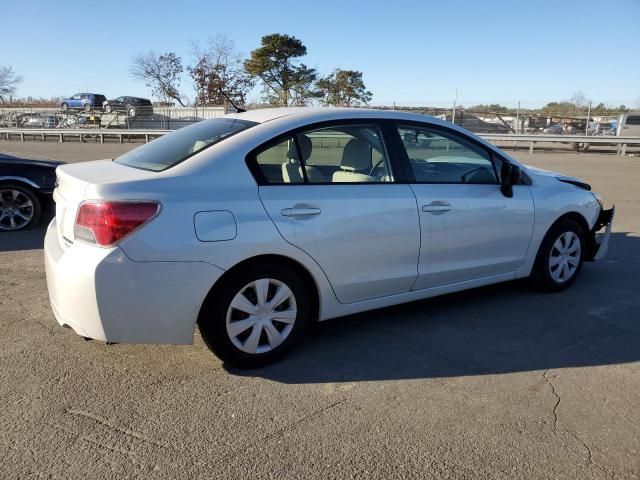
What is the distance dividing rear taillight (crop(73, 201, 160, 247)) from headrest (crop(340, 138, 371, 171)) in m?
1.57

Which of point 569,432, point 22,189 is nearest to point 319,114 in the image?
point 569,432

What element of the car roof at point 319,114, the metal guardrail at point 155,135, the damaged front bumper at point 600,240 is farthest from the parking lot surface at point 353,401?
the metal guardrail at point 155,135

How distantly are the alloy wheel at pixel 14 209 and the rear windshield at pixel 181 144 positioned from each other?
430cm

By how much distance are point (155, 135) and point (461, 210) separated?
2969 centimetres

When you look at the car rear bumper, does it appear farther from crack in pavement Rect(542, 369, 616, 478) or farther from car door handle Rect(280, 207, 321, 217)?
crack in pavement Rect(542, 369, 616, 478)

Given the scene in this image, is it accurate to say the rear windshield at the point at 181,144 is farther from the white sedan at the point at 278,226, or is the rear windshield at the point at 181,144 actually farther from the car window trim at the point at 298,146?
the car window trim at the point at 298,146

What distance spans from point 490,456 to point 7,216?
7170 millimetres

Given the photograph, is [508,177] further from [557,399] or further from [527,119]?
[527,119]

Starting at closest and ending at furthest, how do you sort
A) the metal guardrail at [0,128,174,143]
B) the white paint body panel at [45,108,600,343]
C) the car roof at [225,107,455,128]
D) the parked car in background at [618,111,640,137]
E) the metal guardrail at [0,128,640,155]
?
the white paint body panel at [45,108,600,343], the car roof at [225,107,455,128], the metal guardrail at [0,128,640,155], the parked car in background at [618,111,640,137], the metal guardrail at [0,128,174,143]

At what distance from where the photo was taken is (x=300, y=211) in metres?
3.51

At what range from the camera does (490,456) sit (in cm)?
269

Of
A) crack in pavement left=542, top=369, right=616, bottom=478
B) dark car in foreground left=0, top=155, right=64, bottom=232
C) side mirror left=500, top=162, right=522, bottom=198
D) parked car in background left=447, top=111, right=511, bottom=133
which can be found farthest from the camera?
parked car in background left=447, top=111, right=511, bottom=133

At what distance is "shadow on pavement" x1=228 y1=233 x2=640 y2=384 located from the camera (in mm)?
3615

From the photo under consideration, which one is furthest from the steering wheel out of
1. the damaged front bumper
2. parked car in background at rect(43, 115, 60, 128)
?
parked car in background at rect(43, 115, 60, 128)
